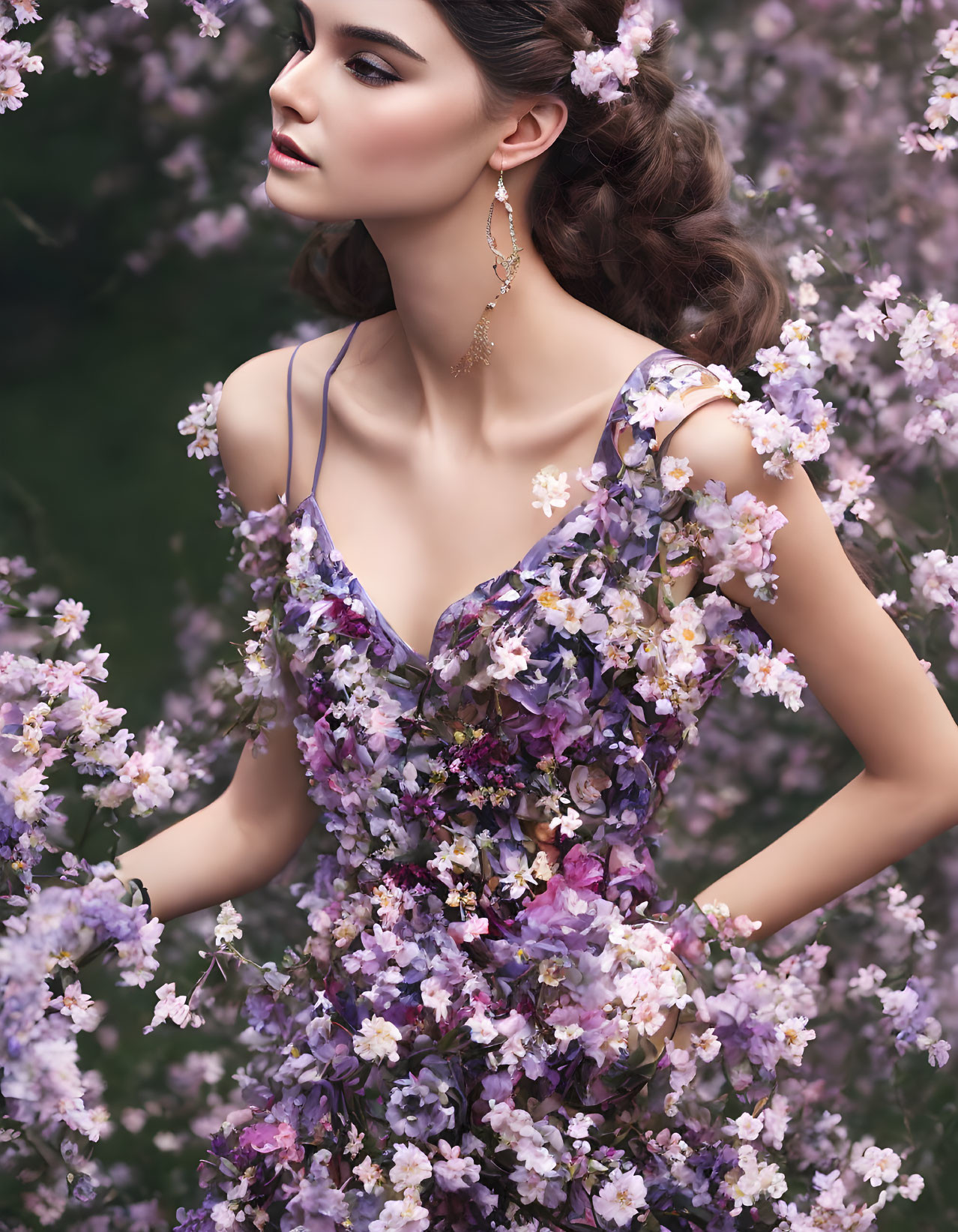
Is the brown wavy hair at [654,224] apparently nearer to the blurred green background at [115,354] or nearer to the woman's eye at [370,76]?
the woman's eye at [370,76]

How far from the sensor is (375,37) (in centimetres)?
159

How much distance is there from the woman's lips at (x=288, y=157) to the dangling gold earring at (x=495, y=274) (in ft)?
0.86

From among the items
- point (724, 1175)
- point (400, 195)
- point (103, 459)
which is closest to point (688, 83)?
point (400, 195)

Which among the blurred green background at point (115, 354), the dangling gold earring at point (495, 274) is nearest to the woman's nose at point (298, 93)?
the dangling gold earring at point (495, 274)

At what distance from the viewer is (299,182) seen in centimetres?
162

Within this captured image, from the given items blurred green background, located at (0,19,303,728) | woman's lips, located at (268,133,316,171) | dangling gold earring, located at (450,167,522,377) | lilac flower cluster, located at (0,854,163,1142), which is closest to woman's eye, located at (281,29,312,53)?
woman's lips, located at (268,133,316,171)

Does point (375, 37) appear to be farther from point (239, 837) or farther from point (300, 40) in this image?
point (239, 837)

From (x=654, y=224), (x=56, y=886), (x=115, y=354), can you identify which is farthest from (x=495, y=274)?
(x=115, y=354)

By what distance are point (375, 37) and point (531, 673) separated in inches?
30.4

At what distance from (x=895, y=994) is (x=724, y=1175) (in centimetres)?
61

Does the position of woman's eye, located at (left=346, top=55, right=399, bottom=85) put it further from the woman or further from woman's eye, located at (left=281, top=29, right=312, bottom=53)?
woman's eye, located at (left=281, top=29, right=312, bottom=53)

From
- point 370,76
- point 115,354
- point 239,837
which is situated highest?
point 370,76

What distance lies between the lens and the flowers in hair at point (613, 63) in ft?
5.56

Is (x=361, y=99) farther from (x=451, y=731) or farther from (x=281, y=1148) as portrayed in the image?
(x=281, y=1148)
